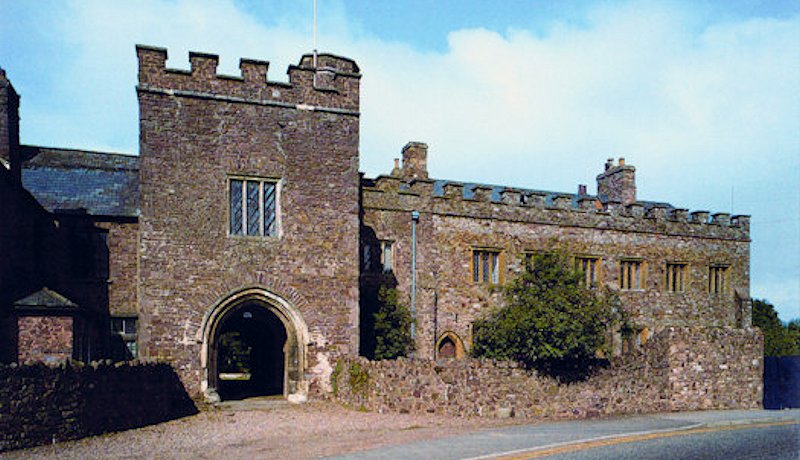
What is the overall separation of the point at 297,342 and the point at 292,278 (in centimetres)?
174

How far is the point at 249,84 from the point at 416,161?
350 inches

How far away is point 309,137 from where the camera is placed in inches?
771

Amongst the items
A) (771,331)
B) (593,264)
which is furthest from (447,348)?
(771,331)

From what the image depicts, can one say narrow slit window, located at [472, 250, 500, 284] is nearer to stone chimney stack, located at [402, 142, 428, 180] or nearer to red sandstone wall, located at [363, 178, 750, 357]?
red sandstone wall, located at [363, 178, 750, 357]

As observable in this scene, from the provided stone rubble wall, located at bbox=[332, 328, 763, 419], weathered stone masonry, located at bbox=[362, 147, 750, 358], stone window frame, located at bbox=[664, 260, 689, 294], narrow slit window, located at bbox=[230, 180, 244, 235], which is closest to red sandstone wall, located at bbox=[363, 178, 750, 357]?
weathered stone masonry, located at bbox=[362, 147, 750, 358]

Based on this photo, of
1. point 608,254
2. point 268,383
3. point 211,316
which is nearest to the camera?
point 211,316

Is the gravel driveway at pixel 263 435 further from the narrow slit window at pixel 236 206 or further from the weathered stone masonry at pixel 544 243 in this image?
the weathered stone masonry at pixel 544 243

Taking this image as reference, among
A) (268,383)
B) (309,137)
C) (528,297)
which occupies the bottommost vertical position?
(268,383)

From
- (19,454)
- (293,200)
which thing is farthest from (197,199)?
(19,454)

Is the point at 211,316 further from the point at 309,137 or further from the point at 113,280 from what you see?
the point at 309,137

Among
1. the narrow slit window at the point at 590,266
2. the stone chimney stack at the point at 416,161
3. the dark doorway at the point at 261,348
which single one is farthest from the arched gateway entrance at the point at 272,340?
the narrow slit window at the point at 590,266

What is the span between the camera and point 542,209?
86.4 feet

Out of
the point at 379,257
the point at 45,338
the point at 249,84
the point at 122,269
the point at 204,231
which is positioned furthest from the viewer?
the point at 379,257

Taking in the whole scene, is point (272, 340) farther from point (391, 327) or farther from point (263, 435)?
point (263, 435)
